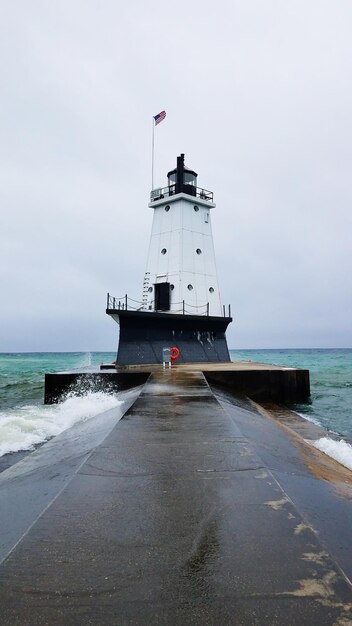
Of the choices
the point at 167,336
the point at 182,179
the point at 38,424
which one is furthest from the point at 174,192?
the point at 38,424

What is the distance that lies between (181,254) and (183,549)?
19183 millimetres

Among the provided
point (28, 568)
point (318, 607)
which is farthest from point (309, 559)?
point (28, 568)

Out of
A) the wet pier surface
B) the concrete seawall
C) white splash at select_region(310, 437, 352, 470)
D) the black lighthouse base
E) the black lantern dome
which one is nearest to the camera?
the wet pier surface

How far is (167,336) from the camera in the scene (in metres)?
19.0

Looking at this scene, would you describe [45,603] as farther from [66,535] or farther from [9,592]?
[66,535]

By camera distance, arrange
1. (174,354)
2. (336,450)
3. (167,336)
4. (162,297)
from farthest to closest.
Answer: (162,297) → (167,336) → (174,354) → (336,450)

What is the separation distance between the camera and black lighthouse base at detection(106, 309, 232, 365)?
18172 mm

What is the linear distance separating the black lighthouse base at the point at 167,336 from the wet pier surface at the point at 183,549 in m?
14.3

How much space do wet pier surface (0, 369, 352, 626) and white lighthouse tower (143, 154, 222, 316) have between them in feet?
54.0

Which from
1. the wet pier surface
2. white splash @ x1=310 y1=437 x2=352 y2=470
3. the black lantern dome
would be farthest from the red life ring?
the wet pier surface

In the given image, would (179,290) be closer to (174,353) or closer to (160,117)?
(174,353)

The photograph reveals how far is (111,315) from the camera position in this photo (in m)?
18.0

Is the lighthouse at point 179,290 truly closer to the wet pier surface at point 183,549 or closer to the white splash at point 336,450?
the white splash at point 336,450

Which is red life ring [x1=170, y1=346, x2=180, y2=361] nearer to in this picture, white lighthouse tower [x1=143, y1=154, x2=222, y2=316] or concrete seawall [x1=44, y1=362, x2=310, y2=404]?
white lighthouse tower [x1=143, y1=154, x2=222, y2=316]
